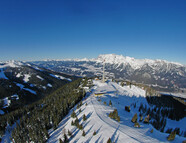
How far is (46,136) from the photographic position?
135 feet

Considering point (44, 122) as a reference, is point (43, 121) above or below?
below

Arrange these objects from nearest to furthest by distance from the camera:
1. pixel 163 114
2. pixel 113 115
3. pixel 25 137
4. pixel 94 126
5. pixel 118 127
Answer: pixel 118 127, pixel 94 126, pixel 113 115, pixel 25 137, pixel 163 114

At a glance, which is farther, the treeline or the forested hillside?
the forested hillside

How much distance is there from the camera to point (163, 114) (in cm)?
9562

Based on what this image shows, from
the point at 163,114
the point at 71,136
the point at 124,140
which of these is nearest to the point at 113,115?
the point at 124,140

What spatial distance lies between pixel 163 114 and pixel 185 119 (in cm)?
2229

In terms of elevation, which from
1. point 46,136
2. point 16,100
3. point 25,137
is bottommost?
point 16,100

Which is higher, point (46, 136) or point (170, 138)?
point (170, 138)

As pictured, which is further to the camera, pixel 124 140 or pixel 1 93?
pixel 1 93

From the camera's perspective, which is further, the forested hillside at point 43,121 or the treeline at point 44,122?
the forested hillside at point 43,121

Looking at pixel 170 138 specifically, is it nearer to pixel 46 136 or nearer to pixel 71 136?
pixel 71 136

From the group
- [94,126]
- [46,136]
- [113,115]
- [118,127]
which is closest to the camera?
[118,127]

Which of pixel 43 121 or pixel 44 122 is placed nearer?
pixel 44 122

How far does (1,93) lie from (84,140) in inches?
10013
